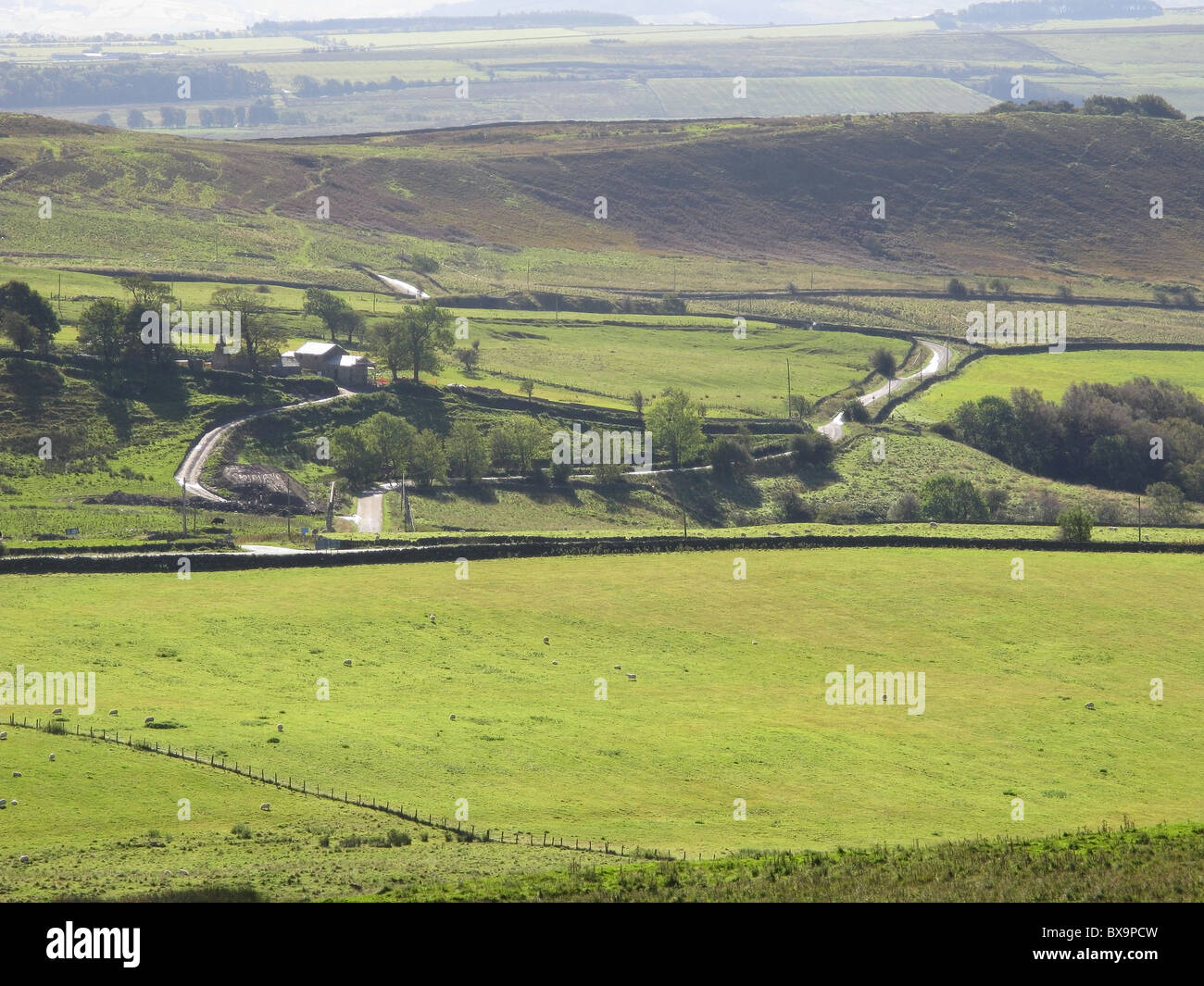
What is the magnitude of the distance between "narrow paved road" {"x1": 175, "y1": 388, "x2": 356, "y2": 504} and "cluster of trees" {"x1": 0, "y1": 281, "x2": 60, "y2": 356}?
19.9 metres

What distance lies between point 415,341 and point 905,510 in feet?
165

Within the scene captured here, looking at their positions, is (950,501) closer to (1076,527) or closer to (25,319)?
(1076,527)

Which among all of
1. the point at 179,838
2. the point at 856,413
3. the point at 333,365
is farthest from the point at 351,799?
the point at 856,413

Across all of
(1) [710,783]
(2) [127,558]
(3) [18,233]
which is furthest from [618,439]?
(3) [18,233]

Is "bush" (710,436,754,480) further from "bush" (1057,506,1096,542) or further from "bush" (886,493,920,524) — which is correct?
"bush" (1057,506,1096,542)

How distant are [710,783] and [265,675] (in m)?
23.4

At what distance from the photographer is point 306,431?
436ft

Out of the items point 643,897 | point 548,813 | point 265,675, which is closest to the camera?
point 643,897

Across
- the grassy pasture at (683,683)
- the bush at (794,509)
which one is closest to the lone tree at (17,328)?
the grassy pasture at (683,683)

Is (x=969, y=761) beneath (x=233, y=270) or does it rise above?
beneath

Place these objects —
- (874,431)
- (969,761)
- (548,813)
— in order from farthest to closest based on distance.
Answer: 1. (874,431)
2. (969,761)
3. (548,813)

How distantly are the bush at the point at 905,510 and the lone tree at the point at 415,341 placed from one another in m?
47.0

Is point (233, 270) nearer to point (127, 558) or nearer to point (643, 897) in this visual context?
point (127, 558)

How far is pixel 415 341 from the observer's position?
486 ft
